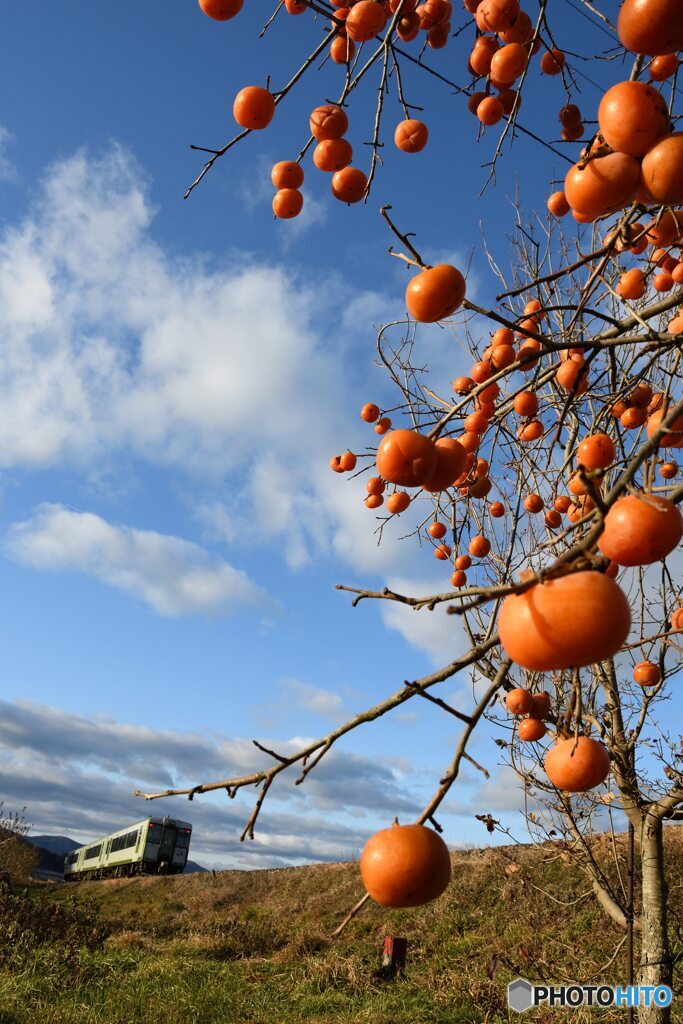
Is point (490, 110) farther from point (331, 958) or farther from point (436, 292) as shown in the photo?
point (331, 958)

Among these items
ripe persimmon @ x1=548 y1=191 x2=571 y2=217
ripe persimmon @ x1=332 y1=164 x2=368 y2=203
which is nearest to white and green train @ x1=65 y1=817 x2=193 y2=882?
ripe persimmon @ x1=332 y1=164 x2=368 y2=203

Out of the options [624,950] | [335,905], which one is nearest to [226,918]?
[335,905]

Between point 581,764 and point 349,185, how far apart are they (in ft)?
6.51

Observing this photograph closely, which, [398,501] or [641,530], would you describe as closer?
[641,530]

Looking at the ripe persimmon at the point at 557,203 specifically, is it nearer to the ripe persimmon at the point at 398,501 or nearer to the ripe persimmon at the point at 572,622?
the ripe persimmon at the point at 398,501

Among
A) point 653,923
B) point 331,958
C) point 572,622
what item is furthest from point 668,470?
point 331,958

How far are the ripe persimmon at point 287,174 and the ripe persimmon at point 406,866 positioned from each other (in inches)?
86.8

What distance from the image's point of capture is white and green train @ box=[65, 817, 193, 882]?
22608 mm

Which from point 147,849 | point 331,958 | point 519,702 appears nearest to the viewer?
point 519,702

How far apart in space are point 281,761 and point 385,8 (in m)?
2.60

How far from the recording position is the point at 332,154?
230 cm

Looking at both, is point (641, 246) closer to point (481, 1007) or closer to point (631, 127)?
point (631, 127)

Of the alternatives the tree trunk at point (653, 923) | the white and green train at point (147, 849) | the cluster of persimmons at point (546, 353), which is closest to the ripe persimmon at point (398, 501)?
the cluster of persimmons at point (546, 353)

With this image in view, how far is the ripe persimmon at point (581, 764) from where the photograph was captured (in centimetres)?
138
